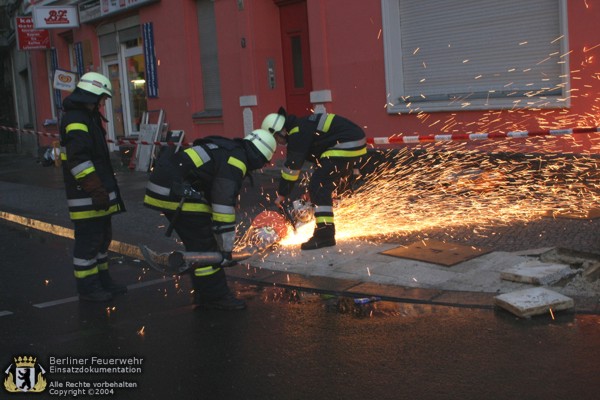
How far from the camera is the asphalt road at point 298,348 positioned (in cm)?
434

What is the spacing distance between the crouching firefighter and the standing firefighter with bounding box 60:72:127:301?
619mm

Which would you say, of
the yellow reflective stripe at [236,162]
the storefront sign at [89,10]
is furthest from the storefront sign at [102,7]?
the yellow reflective stripe at [236,162]

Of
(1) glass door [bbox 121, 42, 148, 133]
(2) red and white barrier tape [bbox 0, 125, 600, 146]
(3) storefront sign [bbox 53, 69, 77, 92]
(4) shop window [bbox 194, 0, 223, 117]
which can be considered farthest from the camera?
(1) glass door [bbox 121, 42, 148, 133]

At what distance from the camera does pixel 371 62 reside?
1211cm

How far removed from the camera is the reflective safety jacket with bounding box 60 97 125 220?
629 cm

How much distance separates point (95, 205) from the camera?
6332 millimetres

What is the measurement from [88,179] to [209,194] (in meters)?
1.10

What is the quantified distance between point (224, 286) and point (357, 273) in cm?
132

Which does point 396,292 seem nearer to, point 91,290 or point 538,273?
point 538,273

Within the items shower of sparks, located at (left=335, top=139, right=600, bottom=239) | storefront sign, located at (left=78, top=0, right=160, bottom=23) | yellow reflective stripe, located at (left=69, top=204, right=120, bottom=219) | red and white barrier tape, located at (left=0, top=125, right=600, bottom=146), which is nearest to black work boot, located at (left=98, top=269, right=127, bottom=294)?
yellow reflective stripe, located at (left=69, top=204, right=120, bottom=219)

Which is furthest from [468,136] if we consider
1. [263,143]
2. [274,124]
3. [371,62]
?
[263,143]

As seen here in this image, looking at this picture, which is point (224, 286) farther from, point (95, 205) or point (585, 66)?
point (585, 66)

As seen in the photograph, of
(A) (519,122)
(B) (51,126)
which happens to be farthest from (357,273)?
(B) (51,126)

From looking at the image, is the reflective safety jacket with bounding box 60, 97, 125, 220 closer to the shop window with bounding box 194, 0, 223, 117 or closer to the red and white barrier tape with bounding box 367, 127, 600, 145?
the red and white barrier tape with bounding box 367, 127, 600, 145
